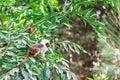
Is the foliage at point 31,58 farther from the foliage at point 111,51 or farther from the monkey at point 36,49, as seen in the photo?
A: the foliage at point 111,51

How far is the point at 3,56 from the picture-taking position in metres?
1.05

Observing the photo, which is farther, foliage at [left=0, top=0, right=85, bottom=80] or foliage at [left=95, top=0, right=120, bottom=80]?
foliage at [left=95, top=0, right=120, bottom=80]

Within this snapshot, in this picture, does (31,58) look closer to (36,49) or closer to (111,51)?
(36,49)

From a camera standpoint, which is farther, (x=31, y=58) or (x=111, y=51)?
(x=111, y=51)

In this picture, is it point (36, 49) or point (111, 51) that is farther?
point (111, 51)

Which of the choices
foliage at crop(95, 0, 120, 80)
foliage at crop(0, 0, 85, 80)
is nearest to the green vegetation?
foliage at crop(0, 0, 85, 80)

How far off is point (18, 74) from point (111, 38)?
1.92 metres

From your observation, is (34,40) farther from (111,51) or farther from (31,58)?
(111,51)

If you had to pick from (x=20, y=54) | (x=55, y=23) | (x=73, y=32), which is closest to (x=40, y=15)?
(x=55, y=23)

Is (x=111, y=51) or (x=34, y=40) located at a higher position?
(x=34, y=40)

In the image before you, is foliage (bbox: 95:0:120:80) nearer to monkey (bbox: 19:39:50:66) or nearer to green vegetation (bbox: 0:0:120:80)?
green vegetation (bbox: 0:0:120:80)

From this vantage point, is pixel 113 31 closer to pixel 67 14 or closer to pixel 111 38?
pixel 111 38

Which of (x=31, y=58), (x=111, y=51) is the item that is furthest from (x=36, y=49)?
(x=111, y=51)

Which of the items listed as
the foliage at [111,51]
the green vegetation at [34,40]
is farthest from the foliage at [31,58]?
the foliage at [111,51]
